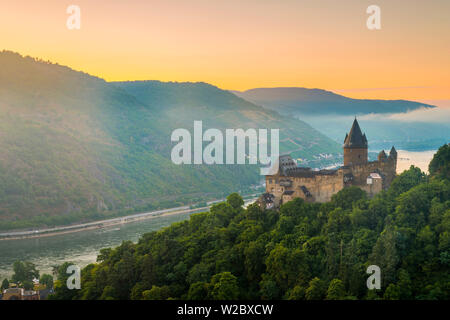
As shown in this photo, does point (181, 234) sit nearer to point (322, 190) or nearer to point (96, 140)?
point (322, 190)

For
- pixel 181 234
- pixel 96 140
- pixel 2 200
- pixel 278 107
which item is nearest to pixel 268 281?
pixel 181 234

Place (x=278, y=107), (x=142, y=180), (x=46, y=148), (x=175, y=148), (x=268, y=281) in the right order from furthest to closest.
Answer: (x=278, y=107), (x=175, y=148), (x=142, y=180), (x=46, y=148), (x=268, y=281)

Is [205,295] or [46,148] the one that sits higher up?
[46,148]

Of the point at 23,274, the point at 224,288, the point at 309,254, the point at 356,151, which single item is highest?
the point at 356,151

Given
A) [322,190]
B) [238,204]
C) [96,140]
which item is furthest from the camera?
[96,140]

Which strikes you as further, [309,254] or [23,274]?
[23,274]

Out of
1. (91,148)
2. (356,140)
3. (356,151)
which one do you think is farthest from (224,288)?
(91,148)

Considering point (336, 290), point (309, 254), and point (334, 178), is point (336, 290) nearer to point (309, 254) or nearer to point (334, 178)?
point (309, 254)
